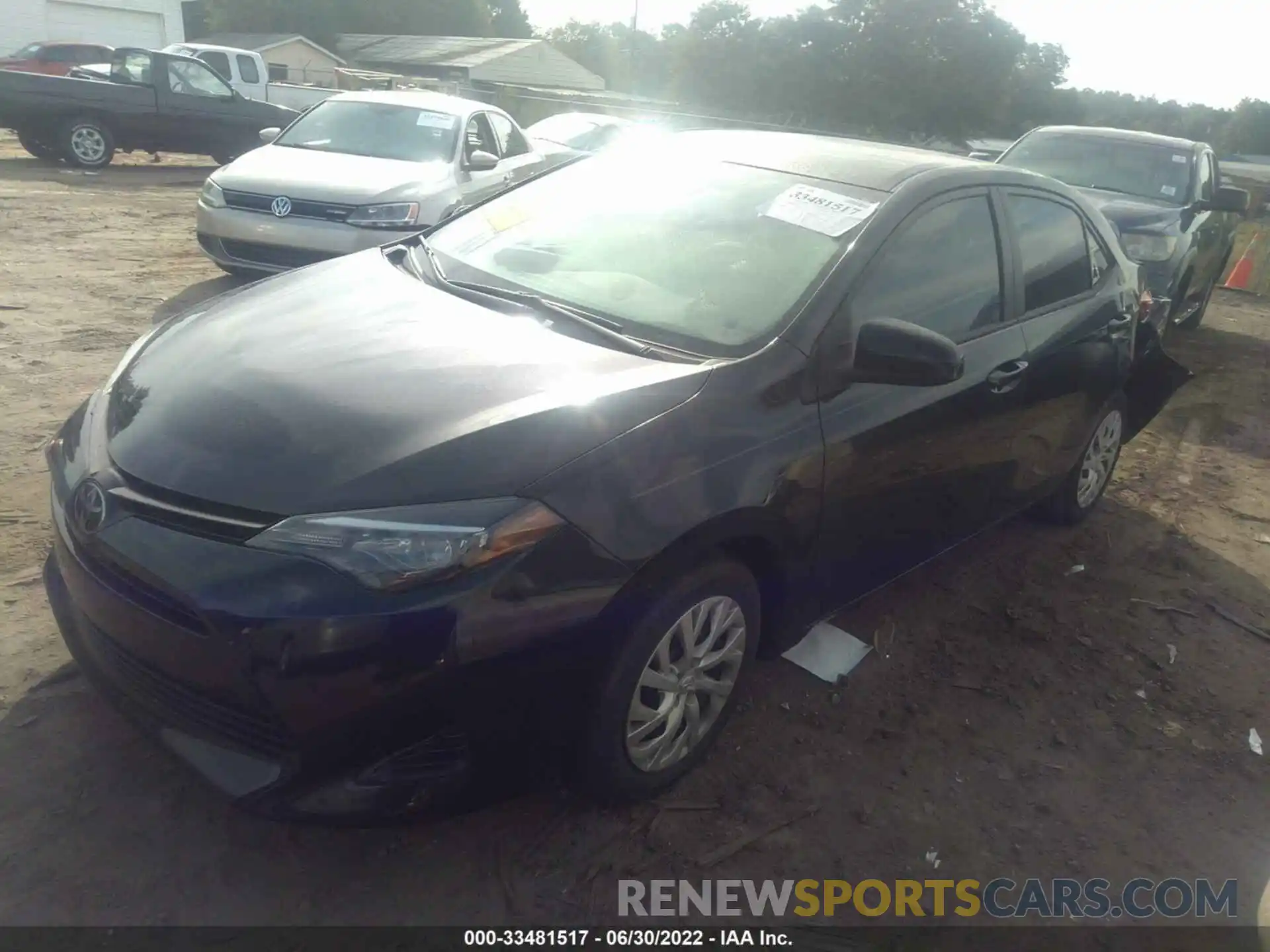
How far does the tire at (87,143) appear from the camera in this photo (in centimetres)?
1397

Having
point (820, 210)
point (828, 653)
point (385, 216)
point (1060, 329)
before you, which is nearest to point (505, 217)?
point (820, 210)

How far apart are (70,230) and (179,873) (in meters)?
9.03

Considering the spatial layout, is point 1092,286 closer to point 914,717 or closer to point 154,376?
point 914,717

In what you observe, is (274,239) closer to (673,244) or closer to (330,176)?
(330,176)

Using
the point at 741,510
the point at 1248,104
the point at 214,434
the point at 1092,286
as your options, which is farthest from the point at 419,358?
the point at 1248,104

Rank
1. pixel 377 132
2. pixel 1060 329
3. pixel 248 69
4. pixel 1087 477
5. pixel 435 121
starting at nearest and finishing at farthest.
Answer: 1. pixel 1060 329
2. pixel 1087 477
3. pixel 377 132
4. pixel 435 121
5. pixel 248 69

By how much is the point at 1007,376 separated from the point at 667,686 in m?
1.85

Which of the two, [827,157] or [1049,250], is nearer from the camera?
[827,157]

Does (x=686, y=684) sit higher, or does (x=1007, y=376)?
(x=1007, y=376)

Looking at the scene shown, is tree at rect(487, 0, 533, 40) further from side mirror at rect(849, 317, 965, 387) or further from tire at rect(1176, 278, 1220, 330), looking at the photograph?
side mirror at rect(849, 317, 965, 387)

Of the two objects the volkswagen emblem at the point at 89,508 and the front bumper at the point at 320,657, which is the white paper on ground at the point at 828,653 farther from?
the volkswagen emblem at the point at 89,508

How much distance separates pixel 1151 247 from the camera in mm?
7988

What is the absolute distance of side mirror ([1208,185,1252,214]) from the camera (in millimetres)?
8688

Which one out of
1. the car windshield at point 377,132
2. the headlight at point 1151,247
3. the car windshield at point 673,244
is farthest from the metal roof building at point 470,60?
the car windshield at point 673,244
